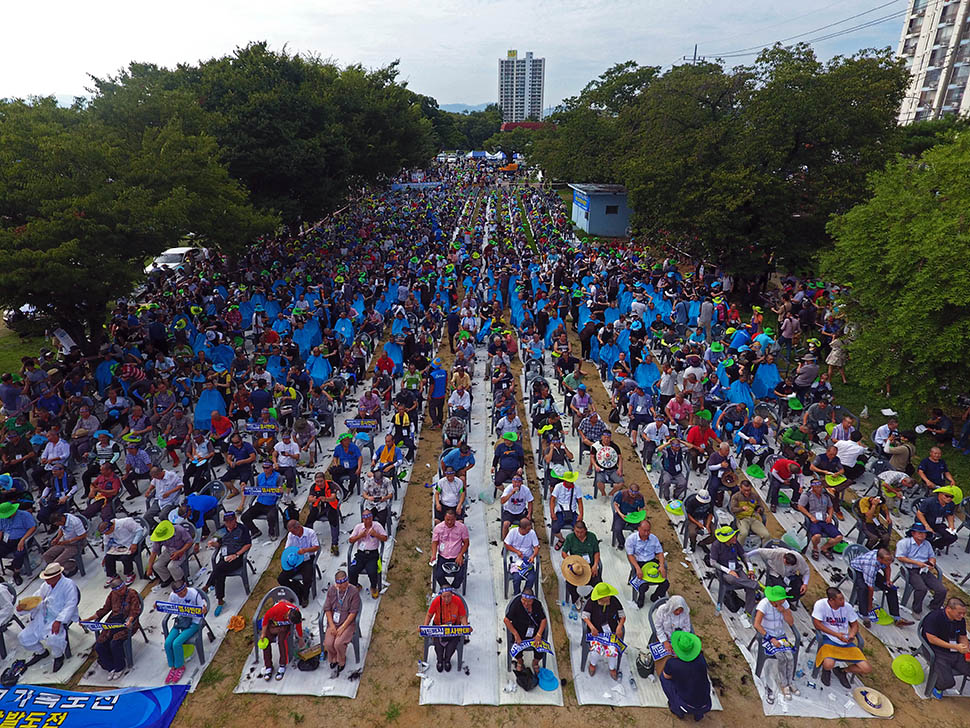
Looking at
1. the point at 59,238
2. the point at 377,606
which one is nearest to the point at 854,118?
the point at 377,606

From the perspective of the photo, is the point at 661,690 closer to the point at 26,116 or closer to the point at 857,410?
the point at 857,410

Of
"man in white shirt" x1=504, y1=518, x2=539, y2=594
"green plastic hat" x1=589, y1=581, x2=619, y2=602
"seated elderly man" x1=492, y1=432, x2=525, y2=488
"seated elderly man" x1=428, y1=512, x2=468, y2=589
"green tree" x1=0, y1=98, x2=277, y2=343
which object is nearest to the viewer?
"green plastic hat" x1=589, y1=581, x2=619, y2=602

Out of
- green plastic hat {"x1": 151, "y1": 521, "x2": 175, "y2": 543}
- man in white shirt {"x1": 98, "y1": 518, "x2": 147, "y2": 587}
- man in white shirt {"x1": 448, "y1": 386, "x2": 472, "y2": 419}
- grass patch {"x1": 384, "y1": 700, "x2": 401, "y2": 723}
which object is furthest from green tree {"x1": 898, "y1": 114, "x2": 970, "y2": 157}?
man in white shirt {"x1": 98, "y1": 518, "x2": 147, "y2": 587}

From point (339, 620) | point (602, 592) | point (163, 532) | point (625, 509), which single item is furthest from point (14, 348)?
point (602, 592)

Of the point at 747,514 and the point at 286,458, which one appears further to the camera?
the point at 286,458

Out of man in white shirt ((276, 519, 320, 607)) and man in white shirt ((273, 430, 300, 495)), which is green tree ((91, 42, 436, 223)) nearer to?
man in white shirt ((273, 430, 300, 495))

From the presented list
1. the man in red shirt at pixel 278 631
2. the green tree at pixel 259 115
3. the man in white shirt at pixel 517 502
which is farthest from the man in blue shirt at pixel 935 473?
the green tree at pixel 259 115

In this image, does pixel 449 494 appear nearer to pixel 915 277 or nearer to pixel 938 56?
pixel 915 277
